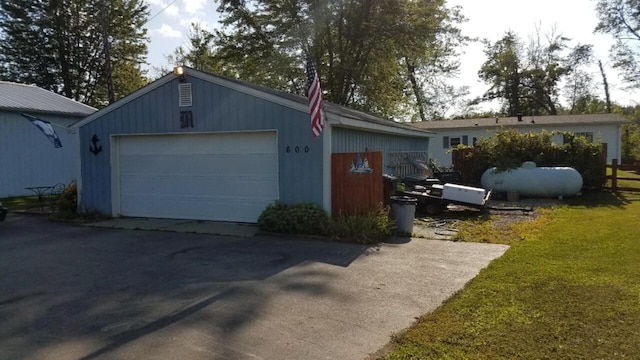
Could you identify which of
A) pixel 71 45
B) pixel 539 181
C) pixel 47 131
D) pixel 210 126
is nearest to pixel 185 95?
pixel 210 126

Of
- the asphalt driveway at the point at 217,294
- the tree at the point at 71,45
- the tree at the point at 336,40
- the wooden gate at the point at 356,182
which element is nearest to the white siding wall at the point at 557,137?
the tree at the point at 336,40

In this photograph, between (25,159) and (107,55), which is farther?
(107,55)

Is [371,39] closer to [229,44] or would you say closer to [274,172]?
[229,44]

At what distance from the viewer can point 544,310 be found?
455 centimetres

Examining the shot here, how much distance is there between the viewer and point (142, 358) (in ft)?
→ 12.0

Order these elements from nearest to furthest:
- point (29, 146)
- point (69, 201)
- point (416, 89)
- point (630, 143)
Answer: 1. point (69, 201)
2. point (29, 146)
3. point (630, 143)
4. point (416, 89)

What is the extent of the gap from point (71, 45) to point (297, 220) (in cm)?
3078

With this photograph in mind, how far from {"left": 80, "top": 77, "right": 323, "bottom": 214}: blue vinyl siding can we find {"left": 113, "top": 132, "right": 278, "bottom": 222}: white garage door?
0.28 metres

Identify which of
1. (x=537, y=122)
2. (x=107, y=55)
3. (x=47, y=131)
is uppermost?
(x=107, y=55)

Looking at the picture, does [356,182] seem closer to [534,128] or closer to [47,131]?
[47,131]

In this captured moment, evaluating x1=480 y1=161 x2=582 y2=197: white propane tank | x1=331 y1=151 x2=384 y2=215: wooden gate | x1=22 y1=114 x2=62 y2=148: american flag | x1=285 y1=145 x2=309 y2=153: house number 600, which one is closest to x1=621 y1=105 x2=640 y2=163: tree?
x1=480 y1=161 x2=582 y2=197: white propane tank

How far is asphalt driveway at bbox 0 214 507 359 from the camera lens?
3.94 meters

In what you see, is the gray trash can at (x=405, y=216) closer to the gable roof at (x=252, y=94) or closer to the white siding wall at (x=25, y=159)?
the gable roof at (x=252, y=94)

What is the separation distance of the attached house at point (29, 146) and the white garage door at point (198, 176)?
6.08m
